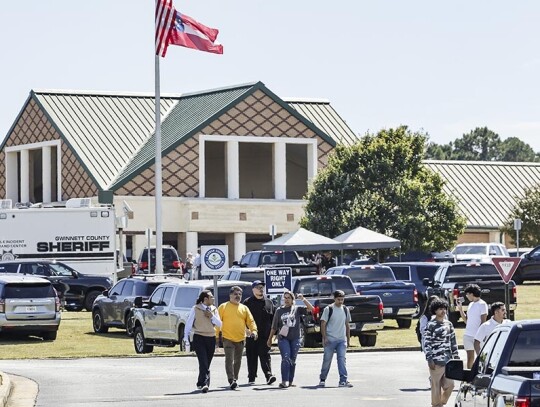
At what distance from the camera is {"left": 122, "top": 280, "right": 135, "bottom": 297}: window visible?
38.6 m

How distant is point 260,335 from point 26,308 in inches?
524

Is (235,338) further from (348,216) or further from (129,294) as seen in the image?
(348,216)

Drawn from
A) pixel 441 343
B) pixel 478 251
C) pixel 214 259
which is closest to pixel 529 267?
pixel 478 251

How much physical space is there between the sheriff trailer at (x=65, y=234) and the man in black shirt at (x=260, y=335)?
2403cm

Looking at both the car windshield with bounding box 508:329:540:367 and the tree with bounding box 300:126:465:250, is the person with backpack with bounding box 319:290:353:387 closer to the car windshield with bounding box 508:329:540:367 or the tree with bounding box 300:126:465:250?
the car windshield with bounding box 508:329:540:367

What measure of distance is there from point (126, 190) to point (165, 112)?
1048 cm

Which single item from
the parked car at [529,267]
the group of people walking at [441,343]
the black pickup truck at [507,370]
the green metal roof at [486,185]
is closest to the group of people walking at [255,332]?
the group of people walking at [441,343]

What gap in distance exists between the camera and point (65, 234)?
162 feet

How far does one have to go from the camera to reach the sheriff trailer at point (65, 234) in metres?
49.3

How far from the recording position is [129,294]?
126ft

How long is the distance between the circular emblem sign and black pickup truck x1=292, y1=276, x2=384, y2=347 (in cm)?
178

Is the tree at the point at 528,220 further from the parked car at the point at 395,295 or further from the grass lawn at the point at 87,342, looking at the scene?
the parked car at the point at 395,295

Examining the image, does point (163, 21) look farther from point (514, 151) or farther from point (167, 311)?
point (514, 151)

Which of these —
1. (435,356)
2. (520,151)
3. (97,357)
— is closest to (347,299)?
(97,357)
